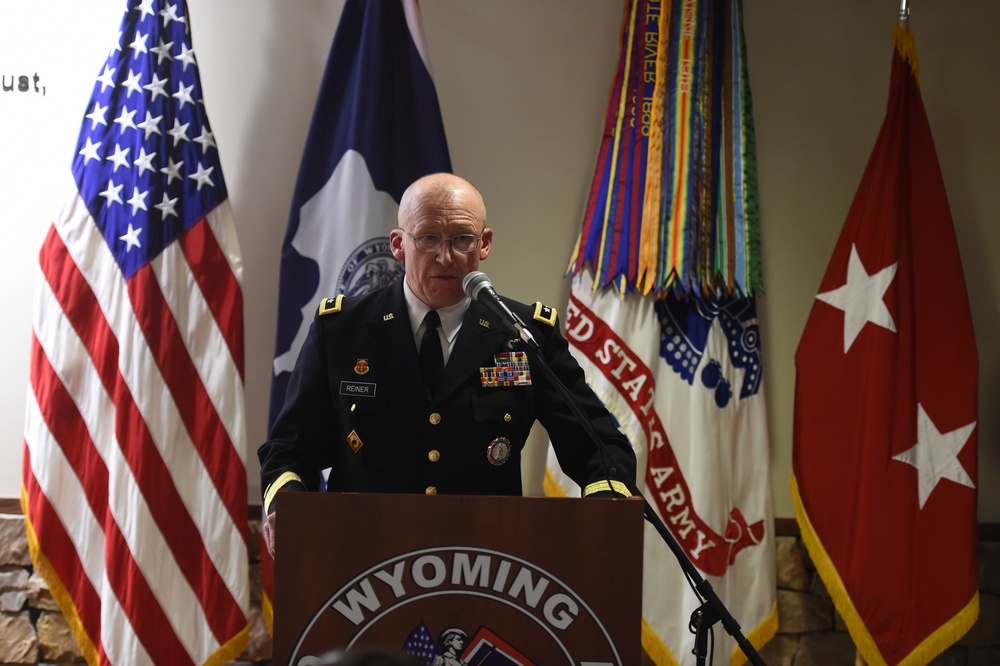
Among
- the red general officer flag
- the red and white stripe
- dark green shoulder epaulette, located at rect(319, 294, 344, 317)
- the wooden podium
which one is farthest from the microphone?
the red general officer flag

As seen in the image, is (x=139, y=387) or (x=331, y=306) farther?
(x=139, y=387)

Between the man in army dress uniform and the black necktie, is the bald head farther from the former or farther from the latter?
the black necktie

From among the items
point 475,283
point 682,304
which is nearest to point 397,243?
point 475,283

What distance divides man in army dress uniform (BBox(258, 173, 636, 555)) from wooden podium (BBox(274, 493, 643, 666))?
0.42 meters

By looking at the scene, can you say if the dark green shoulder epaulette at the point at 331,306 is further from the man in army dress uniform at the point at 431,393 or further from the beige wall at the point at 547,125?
the beige wall at the point at 547,125

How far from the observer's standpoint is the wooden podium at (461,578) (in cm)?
130

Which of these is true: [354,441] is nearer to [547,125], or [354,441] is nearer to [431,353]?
[431,353]

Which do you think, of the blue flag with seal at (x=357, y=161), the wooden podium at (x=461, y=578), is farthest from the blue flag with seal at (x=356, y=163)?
the wooden podium at (x=461, y=578)

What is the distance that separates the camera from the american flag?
2.57 metres

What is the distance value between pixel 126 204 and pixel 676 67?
173 cm

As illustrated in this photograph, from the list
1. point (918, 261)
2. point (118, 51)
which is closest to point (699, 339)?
point (918, 261)

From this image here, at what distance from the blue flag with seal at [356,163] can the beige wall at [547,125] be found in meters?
0.21

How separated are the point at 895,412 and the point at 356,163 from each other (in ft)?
6.05

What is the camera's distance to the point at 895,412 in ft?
9.01
